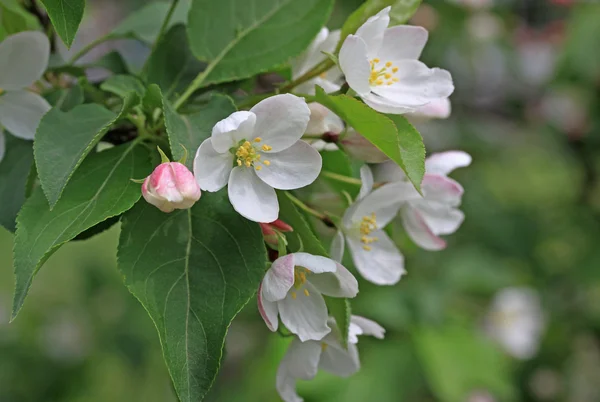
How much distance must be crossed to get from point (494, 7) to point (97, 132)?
2.69 metres

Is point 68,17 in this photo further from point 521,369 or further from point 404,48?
point 521,369

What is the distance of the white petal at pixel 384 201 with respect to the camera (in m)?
0.85

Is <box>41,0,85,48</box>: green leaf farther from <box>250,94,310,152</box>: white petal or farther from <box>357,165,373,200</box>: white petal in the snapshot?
<box>357,165,373,200</box>: white petal

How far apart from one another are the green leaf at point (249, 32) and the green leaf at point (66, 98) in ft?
0.54

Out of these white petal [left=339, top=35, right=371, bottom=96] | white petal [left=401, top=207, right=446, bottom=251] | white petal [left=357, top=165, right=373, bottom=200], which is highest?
white petal [left=339, top=35, right=371, bottom=96]

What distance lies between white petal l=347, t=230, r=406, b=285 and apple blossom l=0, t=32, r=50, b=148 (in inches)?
17.1

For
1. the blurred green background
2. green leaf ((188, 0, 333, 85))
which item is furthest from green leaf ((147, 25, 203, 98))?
the blurred green background

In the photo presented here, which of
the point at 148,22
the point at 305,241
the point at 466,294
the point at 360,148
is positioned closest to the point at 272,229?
the point at 305,241

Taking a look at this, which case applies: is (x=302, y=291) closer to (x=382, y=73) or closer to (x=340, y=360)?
(x=340, y=360)

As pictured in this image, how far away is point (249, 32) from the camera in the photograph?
0.94 m

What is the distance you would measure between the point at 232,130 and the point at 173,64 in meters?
0.28

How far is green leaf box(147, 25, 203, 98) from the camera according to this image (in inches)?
36.5

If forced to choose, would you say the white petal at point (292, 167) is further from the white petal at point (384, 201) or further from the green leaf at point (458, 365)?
the green leaf at point (458, 365)

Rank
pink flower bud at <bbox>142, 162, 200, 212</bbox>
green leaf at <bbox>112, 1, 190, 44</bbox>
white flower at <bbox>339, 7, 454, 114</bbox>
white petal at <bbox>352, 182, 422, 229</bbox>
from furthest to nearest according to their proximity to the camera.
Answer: green leaf at <bbox>112, 1, 190, 44</bbox> < white petal at <bbox>352, 182, 422, 229</bbox> < white flower at <bbox>339, 7, 454, 114</bbox> < pink flower bud at <bbox>142, 162, 200, 212</bbox>
